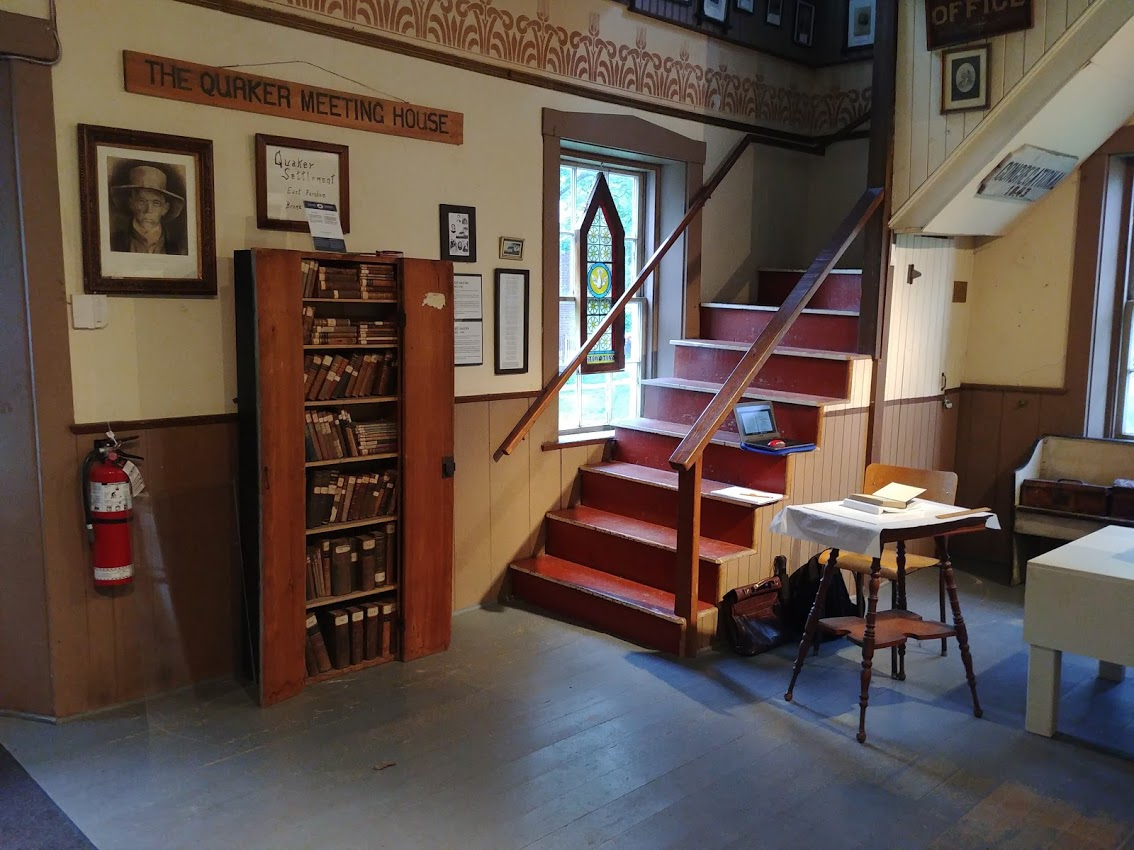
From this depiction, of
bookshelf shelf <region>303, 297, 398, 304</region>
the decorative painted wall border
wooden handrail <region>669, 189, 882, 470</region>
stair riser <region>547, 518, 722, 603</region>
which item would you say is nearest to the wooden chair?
stair riser <region>547, 518, 722, 603</region>

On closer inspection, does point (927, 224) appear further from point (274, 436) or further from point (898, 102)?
point (274, 436)

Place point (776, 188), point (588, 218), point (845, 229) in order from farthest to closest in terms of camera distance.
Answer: point (776, 188) → point (588, 218) → point (845, 229)

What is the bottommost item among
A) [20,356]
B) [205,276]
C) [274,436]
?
[274,436]

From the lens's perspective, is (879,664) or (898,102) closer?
(879,664)

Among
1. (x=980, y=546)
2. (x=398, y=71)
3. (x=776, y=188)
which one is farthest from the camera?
(x=776, y=188)

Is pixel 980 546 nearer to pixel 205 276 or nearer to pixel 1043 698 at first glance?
pixel 1043 698

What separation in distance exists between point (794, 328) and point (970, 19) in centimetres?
175

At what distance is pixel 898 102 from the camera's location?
471 cm

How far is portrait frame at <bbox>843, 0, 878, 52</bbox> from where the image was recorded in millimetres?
5840

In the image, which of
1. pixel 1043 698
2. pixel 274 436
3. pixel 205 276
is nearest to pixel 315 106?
pixel 205 276

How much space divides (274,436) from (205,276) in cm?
70

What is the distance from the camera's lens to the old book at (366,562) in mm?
3916

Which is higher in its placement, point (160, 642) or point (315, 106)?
point (315, 106)

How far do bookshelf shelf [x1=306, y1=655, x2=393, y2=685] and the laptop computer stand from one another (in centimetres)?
196
